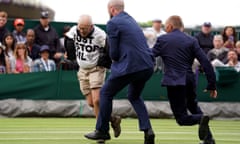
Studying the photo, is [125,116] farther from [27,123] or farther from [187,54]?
[187,54]

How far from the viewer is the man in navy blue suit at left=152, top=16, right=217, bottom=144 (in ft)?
35.0

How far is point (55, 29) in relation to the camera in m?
20.3

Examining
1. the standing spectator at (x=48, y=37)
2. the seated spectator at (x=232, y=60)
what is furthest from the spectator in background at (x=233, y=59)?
the standing spectator at (x=48, y=37)

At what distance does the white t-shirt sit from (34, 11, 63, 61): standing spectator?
6.88 m

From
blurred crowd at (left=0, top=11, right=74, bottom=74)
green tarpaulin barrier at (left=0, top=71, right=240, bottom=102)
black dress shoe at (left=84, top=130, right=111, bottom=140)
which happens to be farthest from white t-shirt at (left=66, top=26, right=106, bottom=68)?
green tarpaulin barrier at (left=0, top=71, right=240, bottom=102)

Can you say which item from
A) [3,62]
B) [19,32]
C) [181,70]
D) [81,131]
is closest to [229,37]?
[19,32]

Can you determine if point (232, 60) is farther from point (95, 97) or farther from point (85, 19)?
point (85, 19)

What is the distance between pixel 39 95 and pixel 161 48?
6.84m

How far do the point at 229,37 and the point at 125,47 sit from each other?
9941mm

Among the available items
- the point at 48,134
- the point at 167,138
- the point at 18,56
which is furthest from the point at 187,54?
the point at 18,56

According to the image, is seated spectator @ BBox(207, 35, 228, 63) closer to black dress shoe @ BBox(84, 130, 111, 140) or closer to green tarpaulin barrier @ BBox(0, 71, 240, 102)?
green tarpaulin barrier @ BBox(0, 71, 240, 102)

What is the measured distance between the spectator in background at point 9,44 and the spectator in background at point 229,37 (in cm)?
544

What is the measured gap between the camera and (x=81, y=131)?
13312mm

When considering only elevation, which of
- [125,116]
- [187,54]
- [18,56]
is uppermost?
[187,54]
